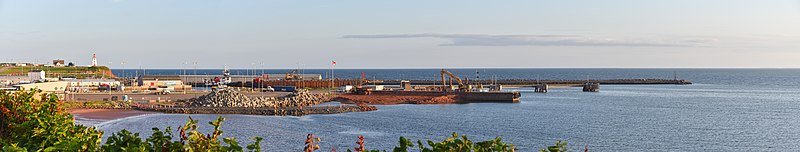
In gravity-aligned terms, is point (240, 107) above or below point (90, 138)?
below

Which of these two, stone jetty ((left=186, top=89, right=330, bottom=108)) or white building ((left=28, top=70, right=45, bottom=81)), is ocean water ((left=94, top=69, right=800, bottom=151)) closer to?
stone jetty ((left=186, top=89, right=330, bottom=108))

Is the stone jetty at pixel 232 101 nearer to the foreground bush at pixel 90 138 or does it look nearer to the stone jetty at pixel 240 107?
the stone jetty at pixel 240 107

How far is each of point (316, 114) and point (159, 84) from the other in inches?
2077

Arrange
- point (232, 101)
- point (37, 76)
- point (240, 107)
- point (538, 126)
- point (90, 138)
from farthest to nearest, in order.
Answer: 1. point (37, 76)
2. point (232, 101)
3. point (240, 107)
4. point (538, 126)
5. point (90, 138)

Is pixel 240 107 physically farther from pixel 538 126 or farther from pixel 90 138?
pixel 90 138

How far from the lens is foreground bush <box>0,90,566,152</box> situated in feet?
35.8

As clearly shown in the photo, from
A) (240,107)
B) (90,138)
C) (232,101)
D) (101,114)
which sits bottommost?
(101,114)

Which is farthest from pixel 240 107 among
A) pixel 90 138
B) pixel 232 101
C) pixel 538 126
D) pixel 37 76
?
pixel 37 76

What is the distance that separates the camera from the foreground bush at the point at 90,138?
10922mm

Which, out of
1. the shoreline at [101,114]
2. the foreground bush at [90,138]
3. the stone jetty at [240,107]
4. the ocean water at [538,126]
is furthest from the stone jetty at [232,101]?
the foreground bush at [90,138]

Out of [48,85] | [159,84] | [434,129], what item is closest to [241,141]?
[434,129]

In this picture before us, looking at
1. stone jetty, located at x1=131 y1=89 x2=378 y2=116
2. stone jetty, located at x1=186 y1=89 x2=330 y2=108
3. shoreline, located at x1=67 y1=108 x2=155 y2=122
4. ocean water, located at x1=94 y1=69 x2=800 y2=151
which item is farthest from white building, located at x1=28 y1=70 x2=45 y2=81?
ocean water, located at x1=94 y1=69 x2=800 y2=151

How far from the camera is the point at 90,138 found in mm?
12414

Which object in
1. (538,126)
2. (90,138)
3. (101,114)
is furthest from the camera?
(101,114)
